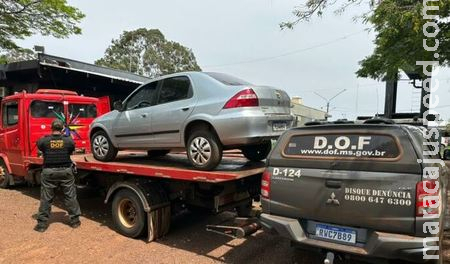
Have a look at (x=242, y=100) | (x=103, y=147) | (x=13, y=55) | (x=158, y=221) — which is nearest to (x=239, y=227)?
(x=158, y=221)

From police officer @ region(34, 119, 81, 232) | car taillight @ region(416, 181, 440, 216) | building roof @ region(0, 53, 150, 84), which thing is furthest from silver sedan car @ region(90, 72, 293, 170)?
building roof @ region(0, 53, 150, 84)

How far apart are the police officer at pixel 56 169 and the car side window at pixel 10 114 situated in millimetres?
2807

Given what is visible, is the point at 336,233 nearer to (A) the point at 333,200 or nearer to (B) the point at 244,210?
(A) the point at 333,200

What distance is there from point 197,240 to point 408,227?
3409mm

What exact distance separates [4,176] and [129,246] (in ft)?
18.7

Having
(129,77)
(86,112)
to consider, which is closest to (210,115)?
(86,112)

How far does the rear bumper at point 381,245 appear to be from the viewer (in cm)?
327

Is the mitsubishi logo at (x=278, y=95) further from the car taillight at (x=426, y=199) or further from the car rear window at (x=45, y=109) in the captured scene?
the car rear window at (x=45, y=109)

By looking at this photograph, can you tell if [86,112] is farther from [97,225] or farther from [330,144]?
[330,144]

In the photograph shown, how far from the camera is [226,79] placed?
5812 millimetres

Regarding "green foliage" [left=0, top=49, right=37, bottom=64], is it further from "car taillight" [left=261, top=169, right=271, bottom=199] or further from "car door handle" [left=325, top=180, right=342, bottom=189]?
"car door handle" [left=325, top=180, right=342, bottom=189]

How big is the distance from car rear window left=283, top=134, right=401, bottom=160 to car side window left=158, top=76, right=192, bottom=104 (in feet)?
7.25

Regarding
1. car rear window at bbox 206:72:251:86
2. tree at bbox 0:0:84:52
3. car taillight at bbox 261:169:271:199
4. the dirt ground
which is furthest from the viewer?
tree at bbox 0:0:84:52

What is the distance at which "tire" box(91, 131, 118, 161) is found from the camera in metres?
6.98
